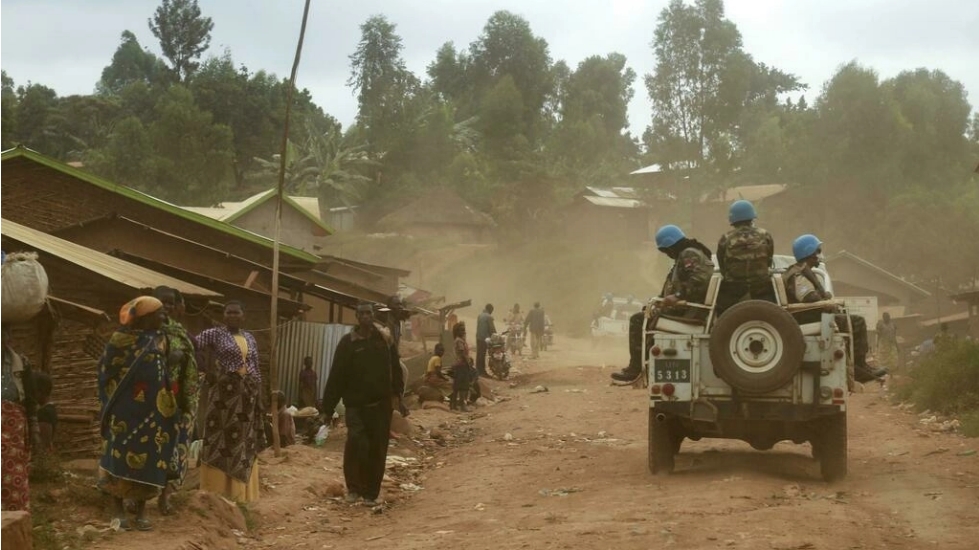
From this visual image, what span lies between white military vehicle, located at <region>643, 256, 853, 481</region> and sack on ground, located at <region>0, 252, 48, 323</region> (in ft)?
17.3

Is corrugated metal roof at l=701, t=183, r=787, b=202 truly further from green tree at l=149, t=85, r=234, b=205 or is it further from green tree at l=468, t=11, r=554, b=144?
green tree at l=149, t=85, r=234, b=205

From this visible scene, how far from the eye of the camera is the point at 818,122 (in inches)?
2547

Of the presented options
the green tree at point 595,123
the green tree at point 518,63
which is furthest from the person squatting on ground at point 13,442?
the green tree at point 518,63

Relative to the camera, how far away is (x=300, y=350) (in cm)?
2036

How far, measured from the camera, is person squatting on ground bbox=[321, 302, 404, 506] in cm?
1132

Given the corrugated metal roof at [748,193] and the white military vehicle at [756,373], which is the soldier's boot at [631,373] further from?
the corrugated metal roof at [748,193]

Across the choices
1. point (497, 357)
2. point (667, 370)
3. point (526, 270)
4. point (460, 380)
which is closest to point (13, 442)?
point (667, 370)

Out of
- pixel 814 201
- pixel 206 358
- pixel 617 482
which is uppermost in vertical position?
pixel 814 201

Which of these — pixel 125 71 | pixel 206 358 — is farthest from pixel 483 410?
pixel 125 71

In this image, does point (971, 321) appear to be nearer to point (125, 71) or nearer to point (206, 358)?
point (206, 358)

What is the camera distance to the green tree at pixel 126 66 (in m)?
111

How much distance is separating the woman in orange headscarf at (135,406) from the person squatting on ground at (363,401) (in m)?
2.60

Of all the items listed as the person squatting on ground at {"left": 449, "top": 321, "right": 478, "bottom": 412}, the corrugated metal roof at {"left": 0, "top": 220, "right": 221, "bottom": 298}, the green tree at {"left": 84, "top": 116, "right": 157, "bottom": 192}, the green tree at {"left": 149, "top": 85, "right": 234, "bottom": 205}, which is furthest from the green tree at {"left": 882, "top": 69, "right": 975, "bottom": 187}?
the corrugated metal roof at {"left": 0, "top": 220, "right": 221, "bottom": 298}

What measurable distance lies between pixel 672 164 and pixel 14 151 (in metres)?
49.5
